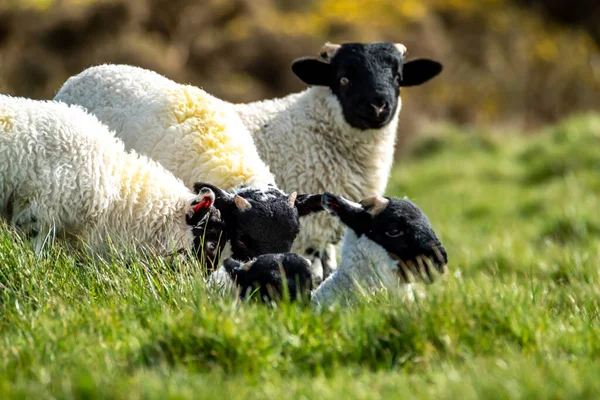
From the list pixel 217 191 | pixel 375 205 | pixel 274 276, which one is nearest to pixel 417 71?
A: pixel 217 191

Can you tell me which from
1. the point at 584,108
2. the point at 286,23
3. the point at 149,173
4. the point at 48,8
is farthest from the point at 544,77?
the point at 149,173

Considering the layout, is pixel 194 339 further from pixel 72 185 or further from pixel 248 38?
pixel 248 38

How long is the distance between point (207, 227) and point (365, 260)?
1.03 m

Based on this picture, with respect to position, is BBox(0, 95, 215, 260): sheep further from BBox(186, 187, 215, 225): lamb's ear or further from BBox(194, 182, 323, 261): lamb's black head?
BBox(194, 182, 323, 261): lamb's black head

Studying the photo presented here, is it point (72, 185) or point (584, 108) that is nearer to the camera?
point (72, 185)

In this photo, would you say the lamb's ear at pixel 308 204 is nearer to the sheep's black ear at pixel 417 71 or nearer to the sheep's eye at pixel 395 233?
the sheep's eye at pixel 395 233

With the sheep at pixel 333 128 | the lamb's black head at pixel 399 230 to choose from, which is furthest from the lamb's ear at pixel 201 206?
the sheep at pixel 333 128

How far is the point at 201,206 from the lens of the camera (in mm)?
5051

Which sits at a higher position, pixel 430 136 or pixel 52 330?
pixel 52 330

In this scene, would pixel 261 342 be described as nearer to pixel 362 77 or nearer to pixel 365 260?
pixel 365 260

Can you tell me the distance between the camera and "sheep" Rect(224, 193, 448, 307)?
14.0 feet

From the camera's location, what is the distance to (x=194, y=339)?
3344 mm

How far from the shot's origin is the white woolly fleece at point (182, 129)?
18.6 ft

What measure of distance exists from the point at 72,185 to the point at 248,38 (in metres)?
18.4
